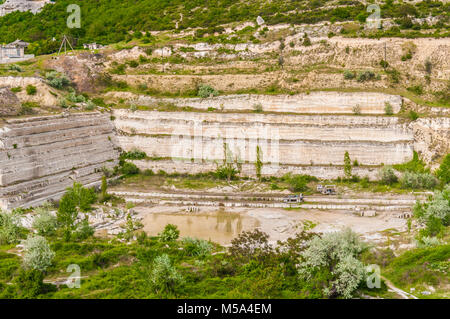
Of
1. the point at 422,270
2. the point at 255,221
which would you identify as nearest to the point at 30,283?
the point at 255,221

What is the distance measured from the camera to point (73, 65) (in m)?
44.8

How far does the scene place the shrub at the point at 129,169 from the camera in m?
35.8

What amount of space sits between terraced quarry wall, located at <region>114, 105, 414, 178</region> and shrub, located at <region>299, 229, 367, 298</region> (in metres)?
15.8

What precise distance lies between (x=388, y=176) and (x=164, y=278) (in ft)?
66.5

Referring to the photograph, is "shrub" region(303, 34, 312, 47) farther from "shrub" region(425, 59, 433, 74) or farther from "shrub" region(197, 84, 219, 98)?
"shrub" region(197, 84, 219, 98)

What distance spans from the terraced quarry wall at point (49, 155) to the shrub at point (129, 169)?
2.90 feet

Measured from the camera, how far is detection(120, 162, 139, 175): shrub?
35.8 m

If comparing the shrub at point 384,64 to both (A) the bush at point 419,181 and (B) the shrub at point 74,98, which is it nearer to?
(A) the bush at point 419,181

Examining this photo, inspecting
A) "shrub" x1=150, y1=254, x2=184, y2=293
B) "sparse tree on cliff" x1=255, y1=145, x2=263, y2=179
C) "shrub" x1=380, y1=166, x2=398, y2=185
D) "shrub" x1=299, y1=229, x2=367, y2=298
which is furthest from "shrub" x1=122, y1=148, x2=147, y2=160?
"shrub" x1=299, y1=229, x2=367, y2=298

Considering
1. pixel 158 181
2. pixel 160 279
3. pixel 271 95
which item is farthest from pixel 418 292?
pixel 271 95

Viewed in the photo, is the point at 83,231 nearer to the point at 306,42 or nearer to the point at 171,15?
the point at 306,42

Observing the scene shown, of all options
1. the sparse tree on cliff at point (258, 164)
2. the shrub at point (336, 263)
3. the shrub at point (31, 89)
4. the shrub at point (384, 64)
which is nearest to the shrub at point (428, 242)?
the shrub at point (336, 263)

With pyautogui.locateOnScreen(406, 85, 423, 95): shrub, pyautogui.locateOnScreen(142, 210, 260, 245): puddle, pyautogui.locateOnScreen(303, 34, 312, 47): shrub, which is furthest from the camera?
pyautogui.locateOnScreen(303, 34, 312, 47): shrub
